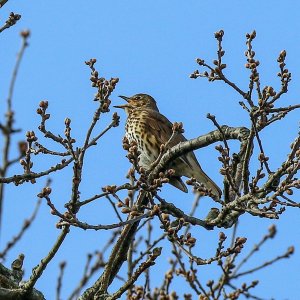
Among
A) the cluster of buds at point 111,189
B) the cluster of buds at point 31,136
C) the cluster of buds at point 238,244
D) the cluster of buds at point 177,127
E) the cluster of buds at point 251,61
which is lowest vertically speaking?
the cluster of buds at point 111,189

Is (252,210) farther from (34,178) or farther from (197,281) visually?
(34,178)

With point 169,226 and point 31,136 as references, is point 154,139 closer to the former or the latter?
point 31,136

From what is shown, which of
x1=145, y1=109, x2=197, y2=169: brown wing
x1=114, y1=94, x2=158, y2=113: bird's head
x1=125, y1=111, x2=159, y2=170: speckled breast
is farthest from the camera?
x1=114, y1=94, x2=158, y2=113: bird's head

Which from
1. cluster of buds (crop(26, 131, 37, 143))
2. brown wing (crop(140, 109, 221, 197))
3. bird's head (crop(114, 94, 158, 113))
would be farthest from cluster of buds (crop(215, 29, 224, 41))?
bird's head (crop(114, 94, 158, 113))

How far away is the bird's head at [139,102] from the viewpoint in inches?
450

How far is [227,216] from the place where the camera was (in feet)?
19.6

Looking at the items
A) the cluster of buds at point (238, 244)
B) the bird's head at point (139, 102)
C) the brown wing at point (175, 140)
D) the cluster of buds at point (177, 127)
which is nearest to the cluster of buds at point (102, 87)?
the cluster of buds at point (177, 127)

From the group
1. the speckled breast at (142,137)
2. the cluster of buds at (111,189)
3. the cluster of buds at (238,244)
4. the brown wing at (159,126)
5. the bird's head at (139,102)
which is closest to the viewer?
the cluster of buds at (111,189)

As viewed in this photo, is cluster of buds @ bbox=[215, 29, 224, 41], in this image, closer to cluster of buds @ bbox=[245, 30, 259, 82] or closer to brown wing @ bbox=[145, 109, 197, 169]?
cluster of buds @ bbox=[245, 30, 259, 82]

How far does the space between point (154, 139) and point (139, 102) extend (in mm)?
1807

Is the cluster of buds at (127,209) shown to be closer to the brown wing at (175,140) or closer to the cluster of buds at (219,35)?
the cluster of buds at (219,35)

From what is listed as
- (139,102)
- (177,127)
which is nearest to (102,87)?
(177,127)

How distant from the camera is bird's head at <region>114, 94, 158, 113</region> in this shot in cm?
1143

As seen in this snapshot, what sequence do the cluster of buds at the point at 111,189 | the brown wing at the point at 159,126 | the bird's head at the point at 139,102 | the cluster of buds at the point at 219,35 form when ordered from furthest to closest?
the bird's head at the point at 139,102 → the brown wing at the point at 159,126 → the cluster of buds at the point at 219,35 → the cluster of buds at the point at 111,189
